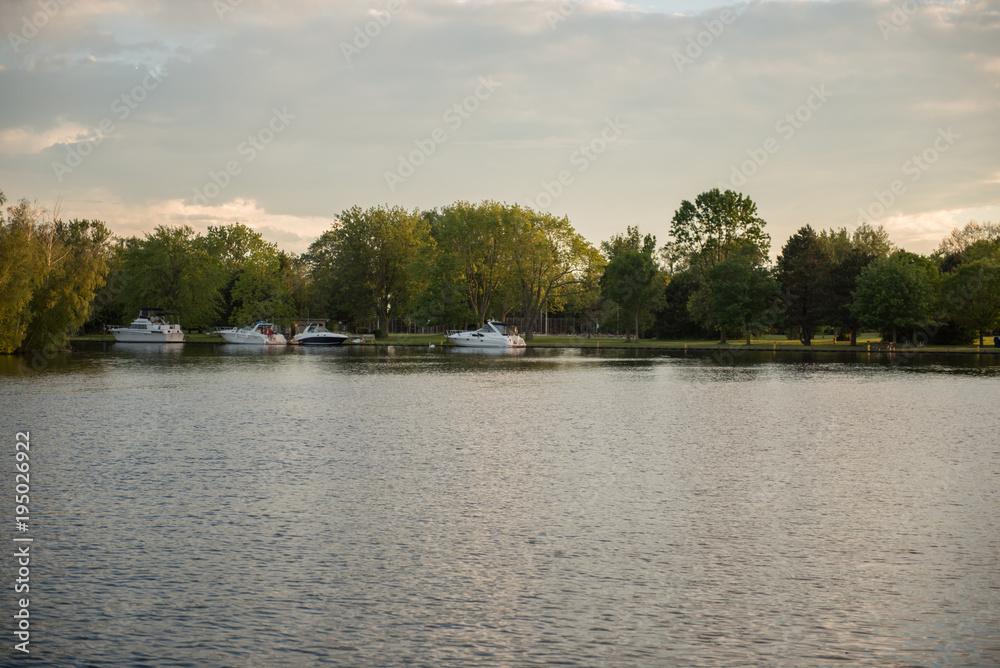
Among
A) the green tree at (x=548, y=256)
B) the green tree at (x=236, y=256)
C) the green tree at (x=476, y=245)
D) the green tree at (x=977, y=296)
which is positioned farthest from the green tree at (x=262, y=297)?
the green tree at (x=977, y=296)

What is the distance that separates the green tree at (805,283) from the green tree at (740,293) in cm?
221

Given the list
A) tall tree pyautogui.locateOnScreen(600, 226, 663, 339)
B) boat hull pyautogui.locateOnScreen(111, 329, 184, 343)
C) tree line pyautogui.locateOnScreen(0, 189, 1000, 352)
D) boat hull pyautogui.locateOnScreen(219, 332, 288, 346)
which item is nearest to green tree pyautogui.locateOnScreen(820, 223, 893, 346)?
tree line pyautogui.locateOnScreen(0, 189, 1000, 352)

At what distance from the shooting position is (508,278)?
10100 centimetres

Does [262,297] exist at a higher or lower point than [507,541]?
higher

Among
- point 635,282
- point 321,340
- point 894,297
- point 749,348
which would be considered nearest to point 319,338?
point 321,340

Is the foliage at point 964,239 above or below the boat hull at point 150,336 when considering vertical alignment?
above

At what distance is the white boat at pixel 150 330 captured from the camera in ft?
340

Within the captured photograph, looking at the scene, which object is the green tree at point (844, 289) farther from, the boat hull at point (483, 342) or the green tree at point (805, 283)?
the boat hull at point (483, 342)

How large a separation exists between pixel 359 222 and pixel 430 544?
337 feet

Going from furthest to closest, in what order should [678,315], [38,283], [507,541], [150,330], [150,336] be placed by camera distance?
1. [678,315]
2. [150,330]
3. [150,336]
4. [38,283]
5. [507,541]

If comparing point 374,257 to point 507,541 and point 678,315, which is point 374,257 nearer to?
point 678,315

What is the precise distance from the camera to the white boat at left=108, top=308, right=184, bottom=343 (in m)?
104

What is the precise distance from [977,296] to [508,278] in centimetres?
5001

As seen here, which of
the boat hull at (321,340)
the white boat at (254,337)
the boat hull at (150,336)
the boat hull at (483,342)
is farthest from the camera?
the boat hull at (150,336)
